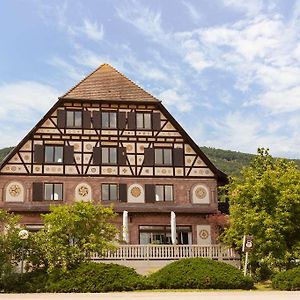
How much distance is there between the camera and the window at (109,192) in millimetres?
42781

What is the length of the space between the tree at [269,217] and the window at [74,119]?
14657 millimetres

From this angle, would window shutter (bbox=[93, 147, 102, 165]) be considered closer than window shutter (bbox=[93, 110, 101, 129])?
Yes

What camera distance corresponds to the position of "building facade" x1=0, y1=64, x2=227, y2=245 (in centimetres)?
4225

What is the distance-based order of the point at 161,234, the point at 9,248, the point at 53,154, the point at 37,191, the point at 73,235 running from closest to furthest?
the point at 9,248, the point at 73,235, the point at 37,191, the point at 161,234, the point at 53,154

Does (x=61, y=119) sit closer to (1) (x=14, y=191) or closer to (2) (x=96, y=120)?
(2) (x=96, y=120)

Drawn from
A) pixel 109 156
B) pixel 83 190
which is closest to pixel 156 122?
pixel 109 156

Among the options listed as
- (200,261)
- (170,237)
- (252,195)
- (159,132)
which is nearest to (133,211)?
(170,237)

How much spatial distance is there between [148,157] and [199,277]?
19.0m

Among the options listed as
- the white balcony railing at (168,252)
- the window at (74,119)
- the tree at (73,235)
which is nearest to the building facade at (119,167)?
the window at (74,119)

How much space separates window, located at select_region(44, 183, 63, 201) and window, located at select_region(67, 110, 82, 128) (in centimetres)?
452

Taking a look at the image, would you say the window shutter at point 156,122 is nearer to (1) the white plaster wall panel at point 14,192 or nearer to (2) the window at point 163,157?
(2) the window at point 163,157

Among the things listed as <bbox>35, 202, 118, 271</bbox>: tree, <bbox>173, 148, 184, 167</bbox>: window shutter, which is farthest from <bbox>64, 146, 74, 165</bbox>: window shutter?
<bbox>35, 202, 118, 271</bbox>: tree

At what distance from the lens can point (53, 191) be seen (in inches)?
1672

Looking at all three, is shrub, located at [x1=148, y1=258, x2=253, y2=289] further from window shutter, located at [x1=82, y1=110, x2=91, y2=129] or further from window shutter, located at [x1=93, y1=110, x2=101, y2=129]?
window shutter, located at [x1=82, y1=110, x2=91, y2=129]
